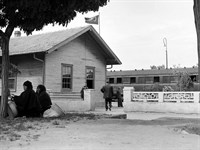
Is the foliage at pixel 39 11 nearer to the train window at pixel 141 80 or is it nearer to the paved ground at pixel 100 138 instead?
the paved ground at pixel 100 138

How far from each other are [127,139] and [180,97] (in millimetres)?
10976

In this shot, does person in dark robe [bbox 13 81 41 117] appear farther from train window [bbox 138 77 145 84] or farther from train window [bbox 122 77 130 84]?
train window [bbox 122 77 130 84]

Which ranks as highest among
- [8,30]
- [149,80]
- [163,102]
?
[8,30]

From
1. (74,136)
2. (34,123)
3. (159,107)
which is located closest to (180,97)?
(159,107)

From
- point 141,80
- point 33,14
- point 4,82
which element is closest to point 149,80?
point 141,80

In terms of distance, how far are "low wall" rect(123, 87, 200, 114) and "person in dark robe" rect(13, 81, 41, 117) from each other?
8.29 metres

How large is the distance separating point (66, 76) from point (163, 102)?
20.7 feet

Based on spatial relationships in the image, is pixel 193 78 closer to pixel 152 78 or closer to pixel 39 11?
pixel 152 78

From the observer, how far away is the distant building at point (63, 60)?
1950 centimetres

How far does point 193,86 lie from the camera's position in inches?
1297

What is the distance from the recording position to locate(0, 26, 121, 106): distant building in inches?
768

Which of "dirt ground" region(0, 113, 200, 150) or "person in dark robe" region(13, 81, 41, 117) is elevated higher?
"person in dark robe" region(13, 81, 41, 117)

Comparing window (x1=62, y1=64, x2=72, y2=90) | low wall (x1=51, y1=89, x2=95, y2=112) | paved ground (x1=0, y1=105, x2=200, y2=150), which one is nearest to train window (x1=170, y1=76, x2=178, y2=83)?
window (x1=62, y1=64, x2=72, y2=90)

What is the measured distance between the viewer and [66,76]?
20969 mm
